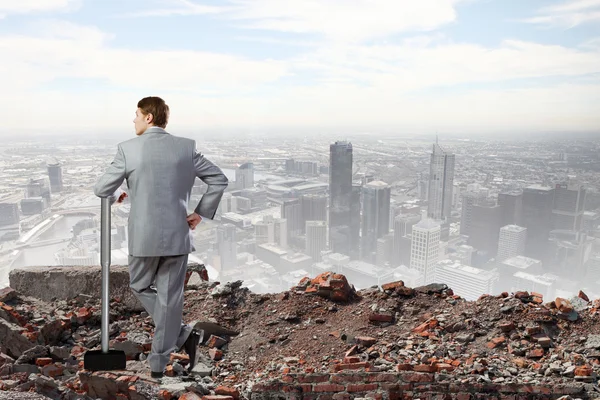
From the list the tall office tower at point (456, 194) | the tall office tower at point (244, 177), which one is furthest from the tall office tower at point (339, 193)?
the tall office tower at point (456, 194)

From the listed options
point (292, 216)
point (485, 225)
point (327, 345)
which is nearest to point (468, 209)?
point (485, 225)

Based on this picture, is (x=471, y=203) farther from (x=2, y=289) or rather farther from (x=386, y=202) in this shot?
(x=2, y=289)

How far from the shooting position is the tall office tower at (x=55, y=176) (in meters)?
9.05

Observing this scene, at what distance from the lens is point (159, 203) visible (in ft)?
7.83

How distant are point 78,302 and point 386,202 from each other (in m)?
7.34

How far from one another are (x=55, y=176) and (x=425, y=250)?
291 inches

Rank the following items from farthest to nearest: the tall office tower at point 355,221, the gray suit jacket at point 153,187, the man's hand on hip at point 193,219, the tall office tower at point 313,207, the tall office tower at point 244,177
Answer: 1. the tall office tower at point 355,221
2. the tall office tower at point 313,207
3. the tall office tower at point 244,177
4. the man's hand on hip at point 193,219
5. the gray suit jacket at point 153,187

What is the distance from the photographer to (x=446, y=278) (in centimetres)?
779

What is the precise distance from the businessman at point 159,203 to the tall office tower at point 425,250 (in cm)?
626

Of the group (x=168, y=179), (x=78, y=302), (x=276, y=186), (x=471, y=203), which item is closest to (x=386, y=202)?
(x=471, y=203)

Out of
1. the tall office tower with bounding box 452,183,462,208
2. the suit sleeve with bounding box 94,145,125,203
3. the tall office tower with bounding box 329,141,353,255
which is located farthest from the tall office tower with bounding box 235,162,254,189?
the suit sleeve with bounding box 94,145,125,203

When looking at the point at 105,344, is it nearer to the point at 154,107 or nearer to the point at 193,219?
the point at 193,219

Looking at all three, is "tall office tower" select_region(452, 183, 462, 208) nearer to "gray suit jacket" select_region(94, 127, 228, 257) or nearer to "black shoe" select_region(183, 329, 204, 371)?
"black shoe" select_region(183, 329, 204, 371)

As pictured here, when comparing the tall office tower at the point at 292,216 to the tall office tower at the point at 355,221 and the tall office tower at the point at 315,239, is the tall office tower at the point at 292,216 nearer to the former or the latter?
the tall office tower at the point at 315,239
